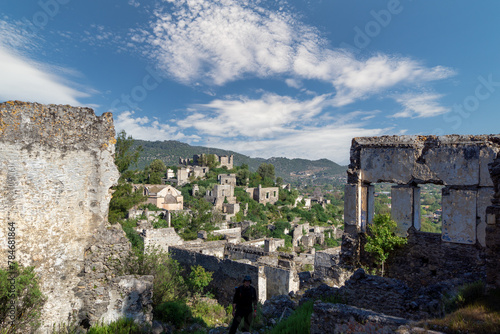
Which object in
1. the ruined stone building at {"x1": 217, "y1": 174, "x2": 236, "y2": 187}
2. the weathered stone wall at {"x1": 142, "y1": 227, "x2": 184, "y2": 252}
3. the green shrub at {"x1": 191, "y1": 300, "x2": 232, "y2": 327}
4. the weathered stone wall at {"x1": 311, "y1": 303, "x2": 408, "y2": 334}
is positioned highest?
the ruined stone building at {"x1": 217, "y1": 174, "x2": 236, "y2": 187}

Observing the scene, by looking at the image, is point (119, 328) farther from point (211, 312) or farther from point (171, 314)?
point (211, 312)

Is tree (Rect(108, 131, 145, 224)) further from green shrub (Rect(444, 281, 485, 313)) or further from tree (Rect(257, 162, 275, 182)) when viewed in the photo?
tree (Rect(257, 162, 275, 182))

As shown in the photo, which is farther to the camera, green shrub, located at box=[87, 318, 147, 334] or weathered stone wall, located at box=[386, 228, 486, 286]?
weathered stone wall, located at box=[386, 228, 486, 286]

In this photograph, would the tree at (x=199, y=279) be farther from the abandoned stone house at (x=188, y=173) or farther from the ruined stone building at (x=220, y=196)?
the abandoned stone house at (x=188, y=173)

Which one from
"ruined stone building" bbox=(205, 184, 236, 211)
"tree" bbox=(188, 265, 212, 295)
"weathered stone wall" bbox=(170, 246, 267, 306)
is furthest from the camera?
"ruined stone building" bbox=(205, 184, 236, 211)

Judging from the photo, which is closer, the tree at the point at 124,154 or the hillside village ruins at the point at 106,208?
the hillside village ruins at the point at 106,208

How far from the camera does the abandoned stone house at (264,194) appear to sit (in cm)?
5894

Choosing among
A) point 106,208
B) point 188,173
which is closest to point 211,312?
point 106,208

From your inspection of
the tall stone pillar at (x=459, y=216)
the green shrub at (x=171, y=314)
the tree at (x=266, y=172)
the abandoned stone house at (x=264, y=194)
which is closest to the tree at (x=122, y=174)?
the green shrub at (x=171, y=314)

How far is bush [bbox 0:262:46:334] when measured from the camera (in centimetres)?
504

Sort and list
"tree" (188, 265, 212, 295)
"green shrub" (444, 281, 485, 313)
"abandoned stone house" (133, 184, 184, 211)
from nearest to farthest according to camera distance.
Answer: "green shrub" (444, 281, 485, 313) < "tree" (188, 265, 212, 295) < "abandoned stone house" (133, 184, 184, 211)

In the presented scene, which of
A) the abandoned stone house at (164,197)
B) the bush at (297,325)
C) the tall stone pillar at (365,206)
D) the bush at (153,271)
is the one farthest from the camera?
the abandoned stone house at (164,197)

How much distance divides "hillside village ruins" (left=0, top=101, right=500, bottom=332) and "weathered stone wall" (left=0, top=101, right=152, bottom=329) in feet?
0.06

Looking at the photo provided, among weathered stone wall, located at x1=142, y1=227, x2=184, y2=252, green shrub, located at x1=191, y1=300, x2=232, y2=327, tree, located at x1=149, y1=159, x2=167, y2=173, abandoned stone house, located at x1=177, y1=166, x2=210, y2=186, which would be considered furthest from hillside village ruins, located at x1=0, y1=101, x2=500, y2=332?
abandoned stone house, located at x1=177, y1=166, x2=210, y2=186
